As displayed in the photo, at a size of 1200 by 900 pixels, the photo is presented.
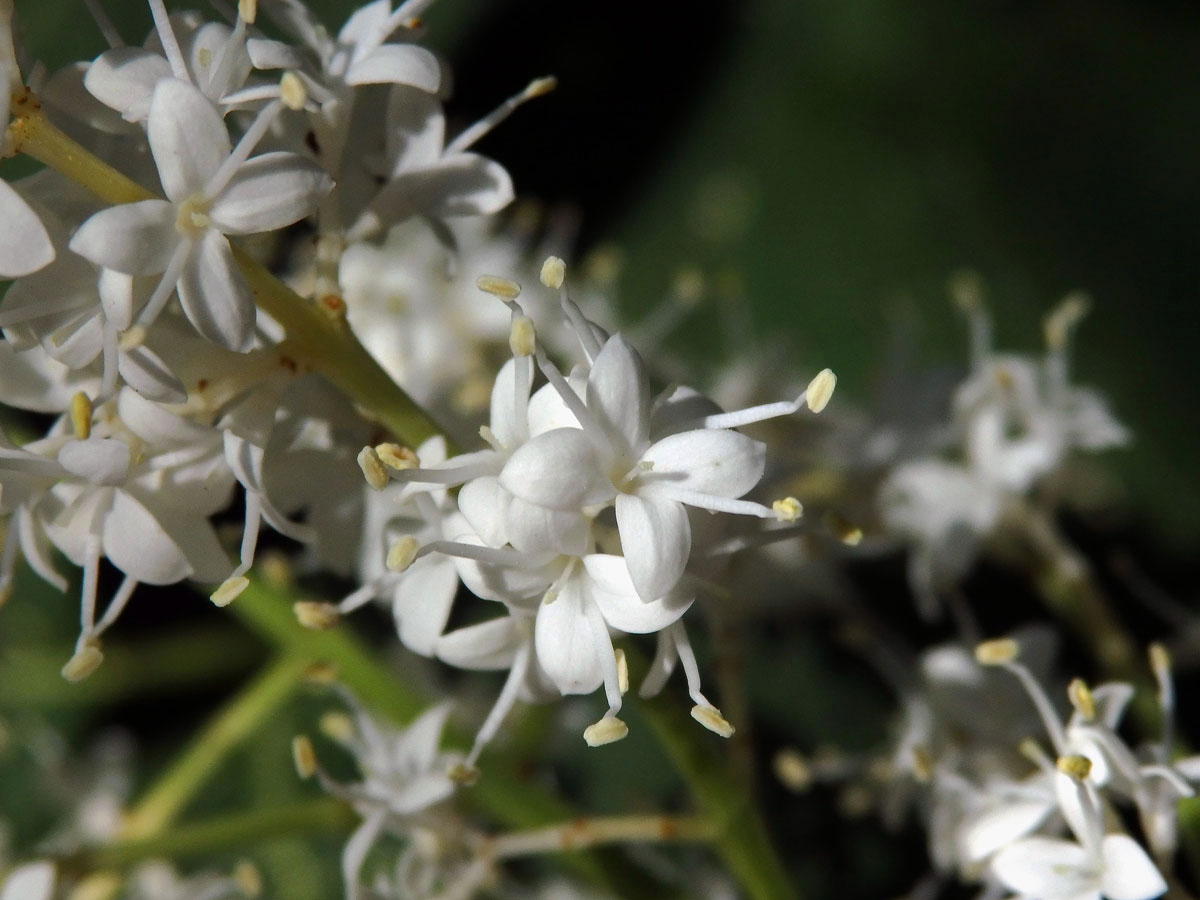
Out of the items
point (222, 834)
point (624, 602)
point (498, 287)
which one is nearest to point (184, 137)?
point (498, 287)

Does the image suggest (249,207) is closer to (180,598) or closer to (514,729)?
(514,729)

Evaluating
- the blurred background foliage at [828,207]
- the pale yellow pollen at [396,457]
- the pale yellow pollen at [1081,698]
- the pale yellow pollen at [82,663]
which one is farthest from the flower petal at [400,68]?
the blurred background foliage at [828,207]

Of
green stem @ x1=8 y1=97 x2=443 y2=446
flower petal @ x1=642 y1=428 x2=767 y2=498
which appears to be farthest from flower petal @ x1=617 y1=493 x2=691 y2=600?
green stem @ x1=8 y1=97 x2=443 y2=446

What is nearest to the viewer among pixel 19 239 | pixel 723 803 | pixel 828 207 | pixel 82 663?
pixel 19 239

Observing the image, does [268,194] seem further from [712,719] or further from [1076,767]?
[1076,767]

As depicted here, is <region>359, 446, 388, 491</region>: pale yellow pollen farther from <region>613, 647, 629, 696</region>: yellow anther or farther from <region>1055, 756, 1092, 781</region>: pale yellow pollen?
<region>1055, 756, 1092, 781</region>: pale yellow pollen
